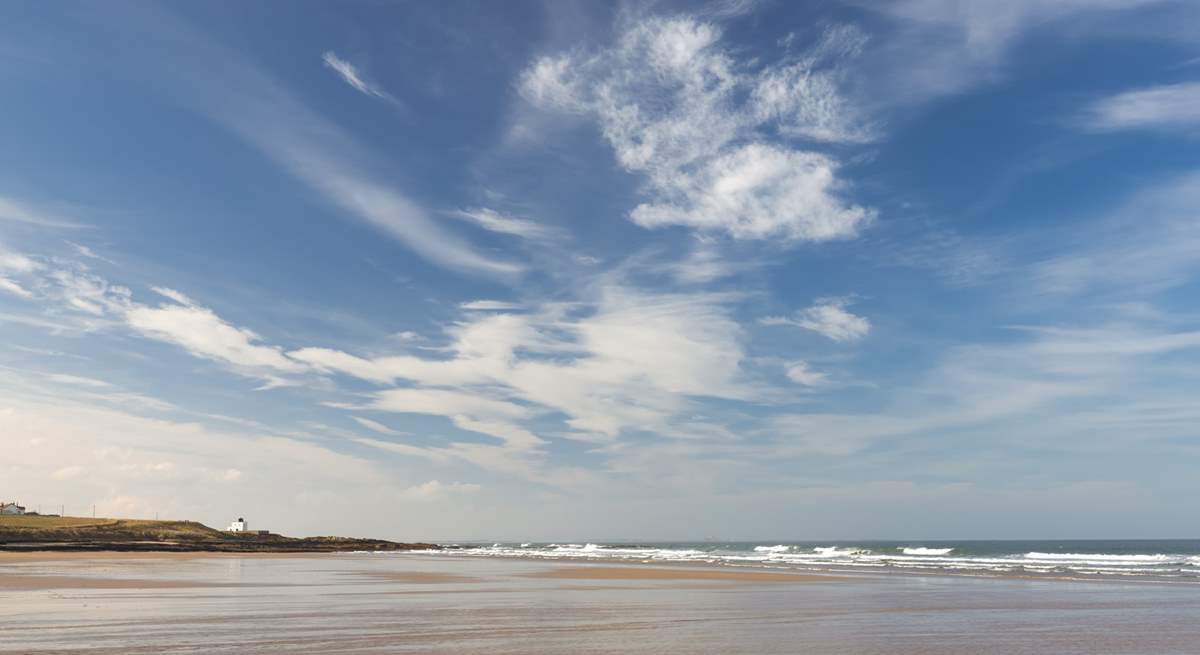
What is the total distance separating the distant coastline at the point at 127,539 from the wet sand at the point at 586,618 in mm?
48598

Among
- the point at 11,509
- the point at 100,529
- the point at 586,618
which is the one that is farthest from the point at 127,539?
the point at 586,618

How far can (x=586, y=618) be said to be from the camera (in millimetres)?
20828

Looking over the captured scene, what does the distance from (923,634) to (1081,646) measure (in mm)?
3243

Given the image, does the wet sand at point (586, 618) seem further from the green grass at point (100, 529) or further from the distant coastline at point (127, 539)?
the green grass at point (100, 529)

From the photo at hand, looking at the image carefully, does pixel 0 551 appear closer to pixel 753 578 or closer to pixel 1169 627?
pixel 753 578

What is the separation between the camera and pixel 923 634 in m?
18.1

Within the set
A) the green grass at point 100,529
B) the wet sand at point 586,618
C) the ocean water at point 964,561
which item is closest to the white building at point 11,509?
the green grass at point 100,529

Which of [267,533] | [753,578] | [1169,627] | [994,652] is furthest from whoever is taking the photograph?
[267,533]

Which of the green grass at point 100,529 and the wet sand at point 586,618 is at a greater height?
the green grass at point 100,529

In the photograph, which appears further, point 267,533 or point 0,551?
point 267,533

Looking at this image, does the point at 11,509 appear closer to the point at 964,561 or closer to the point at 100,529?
the point at 100,529

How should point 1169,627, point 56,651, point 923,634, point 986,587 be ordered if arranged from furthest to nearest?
point 986,587 < point 1169,627 < point 923,634 < point 56,651

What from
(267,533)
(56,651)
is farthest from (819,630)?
(267,533)

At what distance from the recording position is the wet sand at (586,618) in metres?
15.6
